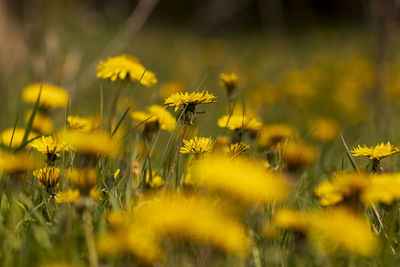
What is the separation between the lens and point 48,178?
95 cm

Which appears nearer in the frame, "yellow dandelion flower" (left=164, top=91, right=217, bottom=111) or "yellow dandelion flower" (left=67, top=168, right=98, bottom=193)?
"yellow dandelion flower" (left=67, top=168, right=98, bottom=193)

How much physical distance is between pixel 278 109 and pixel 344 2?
6.12 metres

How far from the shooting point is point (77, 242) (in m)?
0.83

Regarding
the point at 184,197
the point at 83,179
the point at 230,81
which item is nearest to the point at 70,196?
the point at 83,179

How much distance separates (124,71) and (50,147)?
304 millimetres

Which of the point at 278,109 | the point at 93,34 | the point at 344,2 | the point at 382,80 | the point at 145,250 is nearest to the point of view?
the point at 145,250

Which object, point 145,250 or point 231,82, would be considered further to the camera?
point 231,82

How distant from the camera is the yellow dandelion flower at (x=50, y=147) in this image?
101 centimetres

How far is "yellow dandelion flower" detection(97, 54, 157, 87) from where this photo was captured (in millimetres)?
1211

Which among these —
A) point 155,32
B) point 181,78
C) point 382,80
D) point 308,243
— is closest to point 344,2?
point 155,32

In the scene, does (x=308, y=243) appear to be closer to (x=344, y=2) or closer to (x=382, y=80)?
(x=382, y=80)

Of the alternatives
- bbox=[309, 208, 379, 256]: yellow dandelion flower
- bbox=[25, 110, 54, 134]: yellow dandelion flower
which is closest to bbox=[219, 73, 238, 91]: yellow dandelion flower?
bbox=[25, 110, 54, 134]: yellow dandelion flower

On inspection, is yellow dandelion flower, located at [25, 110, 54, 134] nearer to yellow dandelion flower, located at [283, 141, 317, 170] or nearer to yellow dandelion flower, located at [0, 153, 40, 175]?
yellow dandelion flower, located at [0, 153, 40, 175]

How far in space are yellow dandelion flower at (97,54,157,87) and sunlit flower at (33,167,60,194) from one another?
1.02 ft
